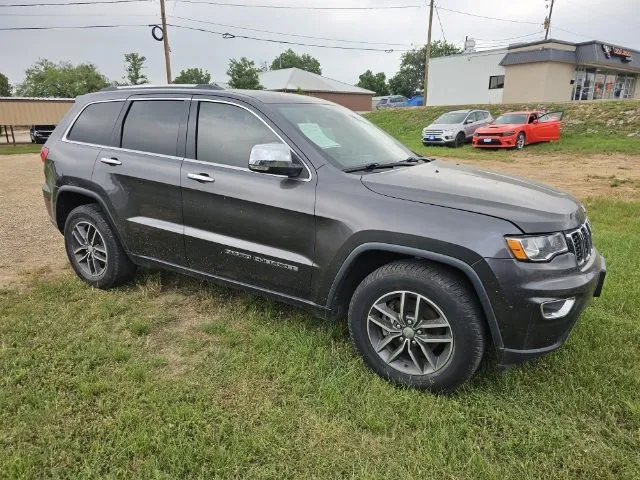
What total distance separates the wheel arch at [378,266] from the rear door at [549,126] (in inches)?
672

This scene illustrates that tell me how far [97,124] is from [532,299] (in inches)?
148

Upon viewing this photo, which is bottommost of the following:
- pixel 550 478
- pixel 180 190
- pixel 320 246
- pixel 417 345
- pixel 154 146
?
pixel 550 478

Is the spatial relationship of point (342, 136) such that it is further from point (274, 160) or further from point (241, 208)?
point (241, 208)

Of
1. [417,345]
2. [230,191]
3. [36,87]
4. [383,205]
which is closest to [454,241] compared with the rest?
[383,205]

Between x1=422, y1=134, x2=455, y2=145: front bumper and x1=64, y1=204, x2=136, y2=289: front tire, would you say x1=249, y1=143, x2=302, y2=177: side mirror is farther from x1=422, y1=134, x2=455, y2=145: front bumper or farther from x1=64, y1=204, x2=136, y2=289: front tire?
x1=422, y1=134, x2=455, y2=145: front bumper

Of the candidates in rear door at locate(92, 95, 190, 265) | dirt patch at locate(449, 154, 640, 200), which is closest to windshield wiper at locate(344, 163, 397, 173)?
rear door at locate(92, 95, 190, 265)

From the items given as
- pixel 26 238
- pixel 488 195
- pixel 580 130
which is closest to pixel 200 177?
pixel 488 195

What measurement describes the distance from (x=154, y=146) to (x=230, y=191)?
3.10 feet

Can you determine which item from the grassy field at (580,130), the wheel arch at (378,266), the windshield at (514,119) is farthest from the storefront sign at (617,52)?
the wheel arch at (378,266)

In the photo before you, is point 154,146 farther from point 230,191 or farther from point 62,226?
point 62,226

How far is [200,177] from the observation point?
11.3ft

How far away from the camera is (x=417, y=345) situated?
2.84m

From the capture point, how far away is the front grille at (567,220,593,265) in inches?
104

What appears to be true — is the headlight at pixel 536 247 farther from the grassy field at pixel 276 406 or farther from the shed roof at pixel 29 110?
the shed roof at pixel 29 110
